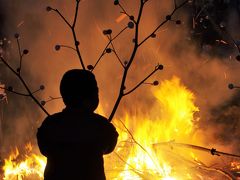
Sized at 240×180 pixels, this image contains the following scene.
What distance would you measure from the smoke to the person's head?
26.7 feet

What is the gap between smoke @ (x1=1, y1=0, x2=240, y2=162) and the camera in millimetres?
11828

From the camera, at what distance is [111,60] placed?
12.1 m

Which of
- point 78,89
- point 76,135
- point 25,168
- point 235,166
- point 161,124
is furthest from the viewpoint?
point 161,124

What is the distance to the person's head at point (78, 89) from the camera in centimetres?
365

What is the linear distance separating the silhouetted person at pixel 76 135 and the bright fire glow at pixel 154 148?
3.94m

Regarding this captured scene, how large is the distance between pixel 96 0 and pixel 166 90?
143 inches

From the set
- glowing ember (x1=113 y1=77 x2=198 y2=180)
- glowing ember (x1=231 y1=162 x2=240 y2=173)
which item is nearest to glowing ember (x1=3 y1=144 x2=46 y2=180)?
glowing ember (x1=113 y1=77 x2=198 y2=180)

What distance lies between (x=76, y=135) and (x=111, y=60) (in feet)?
28.5

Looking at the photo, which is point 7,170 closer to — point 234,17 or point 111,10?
point 111,10

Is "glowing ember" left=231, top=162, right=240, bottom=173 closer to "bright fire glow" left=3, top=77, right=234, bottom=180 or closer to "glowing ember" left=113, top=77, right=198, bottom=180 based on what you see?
"bright fire glow" left=3, top=77, right=234, bottom=180

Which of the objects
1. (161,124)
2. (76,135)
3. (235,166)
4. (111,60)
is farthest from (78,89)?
(111,60)

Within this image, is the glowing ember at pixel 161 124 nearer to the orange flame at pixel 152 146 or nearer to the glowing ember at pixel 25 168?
the orange flame at pixel 152 146

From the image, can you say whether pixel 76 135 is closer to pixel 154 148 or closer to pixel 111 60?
pixel 154 148

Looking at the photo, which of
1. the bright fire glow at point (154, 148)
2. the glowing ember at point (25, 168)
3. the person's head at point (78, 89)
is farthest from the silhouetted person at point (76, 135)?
the glowing ember at point (25, 168)
